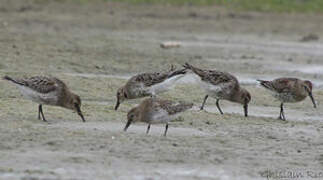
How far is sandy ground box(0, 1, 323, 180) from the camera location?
376 inches

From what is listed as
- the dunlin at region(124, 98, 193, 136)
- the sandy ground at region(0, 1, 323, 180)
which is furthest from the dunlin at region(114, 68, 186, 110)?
the dunlin at region(124, 98, 193, 136)

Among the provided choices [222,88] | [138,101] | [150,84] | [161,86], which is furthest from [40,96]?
[222,88]

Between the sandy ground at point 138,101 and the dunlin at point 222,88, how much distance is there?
0.28m

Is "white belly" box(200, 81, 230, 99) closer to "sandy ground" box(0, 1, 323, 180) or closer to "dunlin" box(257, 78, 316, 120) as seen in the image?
"sandy ground" box(0, 1, 323, 180)

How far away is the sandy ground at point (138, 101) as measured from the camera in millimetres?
9562

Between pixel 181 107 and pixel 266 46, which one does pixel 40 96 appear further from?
pixel 266 46

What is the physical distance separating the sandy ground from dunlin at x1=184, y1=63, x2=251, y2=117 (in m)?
0.28

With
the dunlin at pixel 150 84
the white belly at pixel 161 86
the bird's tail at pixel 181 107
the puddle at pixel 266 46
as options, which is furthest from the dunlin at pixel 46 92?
the puddle at pixel 266 46

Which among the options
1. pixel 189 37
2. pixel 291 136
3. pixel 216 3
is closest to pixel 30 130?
pixel 291 136

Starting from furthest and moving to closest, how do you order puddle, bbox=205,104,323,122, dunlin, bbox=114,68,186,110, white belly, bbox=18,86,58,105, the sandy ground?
dunlin, bbox=114,68,186,110 → puddle, bbox=205,104,323,122 → white belly, bbox=18,86,58,105 → the sandy ground

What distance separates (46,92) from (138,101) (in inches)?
119

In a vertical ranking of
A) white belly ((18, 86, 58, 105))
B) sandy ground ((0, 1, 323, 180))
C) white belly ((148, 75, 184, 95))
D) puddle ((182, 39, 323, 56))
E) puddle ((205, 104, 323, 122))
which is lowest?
puddle ((205, 104, 323, 122))

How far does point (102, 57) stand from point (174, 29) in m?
7.98

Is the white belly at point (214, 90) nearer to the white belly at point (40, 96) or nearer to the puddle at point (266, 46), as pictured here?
the white belly at point (40, 96)
